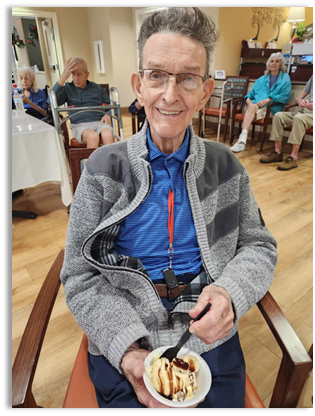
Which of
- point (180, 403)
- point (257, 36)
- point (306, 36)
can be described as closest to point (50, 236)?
point (180, 403)

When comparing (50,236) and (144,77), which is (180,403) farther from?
(50,236)

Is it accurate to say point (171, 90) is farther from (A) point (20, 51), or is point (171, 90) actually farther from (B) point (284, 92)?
(A) point (20, 51)

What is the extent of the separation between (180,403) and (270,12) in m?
8.97

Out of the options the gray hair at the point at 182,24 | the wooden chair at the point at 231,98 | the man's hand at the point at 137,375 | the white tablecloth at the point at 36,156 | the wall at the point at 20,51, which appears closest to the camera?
the man's hand at the point at 137,375

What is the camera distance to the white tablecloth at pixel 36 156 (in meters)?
2.17

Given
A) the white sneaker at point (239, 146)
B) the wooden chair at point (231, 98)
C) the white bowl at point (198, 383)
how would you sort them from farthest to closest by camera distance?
the wooden chair at point (231, 98), the white sneaker at point (239, 146), the white bowl at point (198, 383)

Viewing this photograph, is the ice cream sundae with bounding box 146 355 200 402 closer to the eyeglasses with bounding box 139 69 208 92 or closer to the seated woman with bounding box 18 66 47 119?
the eyeglasses with bounding box 139 69 208 92

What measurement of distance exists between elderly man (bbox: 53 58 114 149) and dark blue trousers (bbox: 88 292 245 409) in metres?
2.52

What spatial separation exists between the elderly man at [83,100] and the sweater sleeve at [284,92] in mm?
2651

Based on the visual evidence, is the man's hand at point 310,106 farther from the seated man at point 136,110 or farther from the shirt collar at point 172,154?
→ the shirt collar at point 172,154

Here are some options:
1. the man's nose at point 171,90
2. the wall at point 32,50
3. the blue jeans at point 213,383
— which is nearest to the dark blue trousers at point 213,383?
the blue jeans at point 213,383

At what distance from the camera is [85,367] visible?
2.68 feet

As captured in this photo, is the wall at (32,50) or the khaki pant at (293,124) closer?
the khaki pant at (293,124)

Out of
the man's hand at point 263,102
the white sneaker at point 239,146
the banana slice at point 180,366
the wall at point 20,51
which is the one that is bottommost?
the white sneaker at point 239,146
